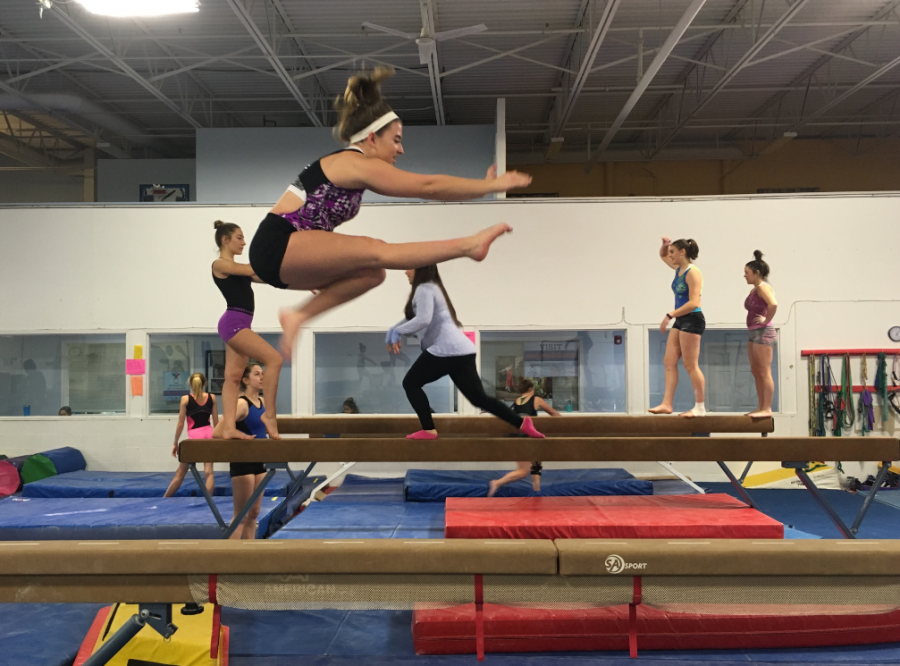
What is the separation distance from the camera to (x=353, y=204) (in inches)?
92.5

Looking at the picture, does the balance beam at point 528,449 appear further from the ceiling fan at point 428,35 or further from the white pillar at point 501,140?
the white pillar at point 501,140

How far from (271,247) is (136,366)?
729 cm

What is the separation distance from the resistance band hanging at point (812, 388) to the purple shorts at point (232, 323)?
7.83 metres

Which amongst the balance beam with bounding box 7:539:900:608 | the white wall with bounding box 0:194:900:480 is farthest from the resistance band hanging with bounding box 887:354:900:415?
the balance beam with bounding box 7:539:900:608

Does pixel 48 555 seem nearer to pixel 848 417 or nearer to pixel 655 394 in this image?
pixel 655 394

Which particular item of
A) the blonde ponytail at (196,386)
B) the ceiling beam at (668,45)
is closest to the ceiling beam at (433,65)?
the ceiling beam at (668,45)

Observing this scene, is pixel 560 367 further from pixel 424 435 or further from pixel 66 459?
pixel 66 459

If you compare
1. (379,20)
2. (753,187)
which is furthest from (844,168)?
(379,20)

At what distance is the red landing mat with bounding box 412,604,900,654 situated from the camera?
3830 mm

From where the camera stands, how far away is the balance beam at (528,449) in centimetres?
353

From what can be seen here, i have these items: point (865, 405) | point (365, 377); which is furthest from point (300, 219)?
point (865, 405)

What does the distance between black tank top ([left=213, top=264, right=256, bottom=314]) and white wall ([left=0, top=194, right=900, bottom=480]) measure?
535 centimetres

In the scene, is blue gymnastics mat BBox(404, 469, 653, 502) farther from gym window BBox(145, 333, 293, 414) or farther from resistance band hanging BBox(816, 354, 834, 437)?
resistance band hanging BBox(816, 354, 834, 437)

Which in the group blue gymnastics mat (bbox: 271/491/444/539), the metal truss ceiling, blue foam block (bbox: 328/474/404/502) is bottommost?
blue foam block (bbox: 328/474/404/502)
